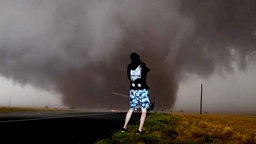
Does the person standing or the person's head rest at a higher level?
the person's head

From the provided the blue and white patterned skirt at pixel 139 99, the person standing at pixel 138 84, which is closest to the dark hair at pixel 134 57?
the person standing at pixel 138 84

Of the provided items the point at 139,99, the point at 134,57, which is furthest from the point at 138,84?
the point at 134,57

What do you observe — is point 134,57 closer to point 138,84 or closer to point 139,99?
point 138,84

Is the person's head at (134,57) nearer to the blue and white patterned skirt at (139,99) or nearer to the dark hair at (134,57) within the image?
the dark hair at (134,57)

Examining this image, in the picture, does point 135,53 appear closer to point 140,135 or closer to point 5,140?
point 140,135

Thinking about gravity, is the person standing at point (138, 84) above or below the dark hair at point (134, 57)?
below

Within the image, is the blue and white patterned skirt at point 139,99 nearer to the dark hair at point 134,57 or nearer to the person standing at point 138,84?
the person standing at point 138,84

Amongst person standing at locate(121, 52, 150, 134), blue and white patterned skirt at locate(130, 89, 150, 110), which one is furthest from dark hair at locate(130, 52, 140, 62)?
blue and white patterned skirt at locate(130, 89, 150, 110)

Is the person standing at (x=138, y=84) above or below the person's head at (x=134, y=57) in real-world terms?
below

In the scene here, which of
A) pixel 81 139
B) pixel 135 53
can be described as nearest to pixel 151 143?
pixel 81 139

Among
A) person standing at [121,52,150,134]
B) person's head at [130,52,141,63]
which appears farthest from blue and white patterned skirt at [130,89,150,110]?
person's head at [130,52,141,63]

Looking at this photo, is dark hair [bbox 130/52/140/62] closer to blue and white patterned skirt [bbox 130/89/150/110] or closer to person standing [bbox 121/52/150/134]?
person standing [bbox 121/52/150/134]

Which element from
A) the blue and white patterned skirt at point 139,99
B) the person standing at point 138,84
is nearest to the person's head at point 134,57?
the person standing at point 138,84

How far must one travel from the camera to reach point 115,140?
969cm
